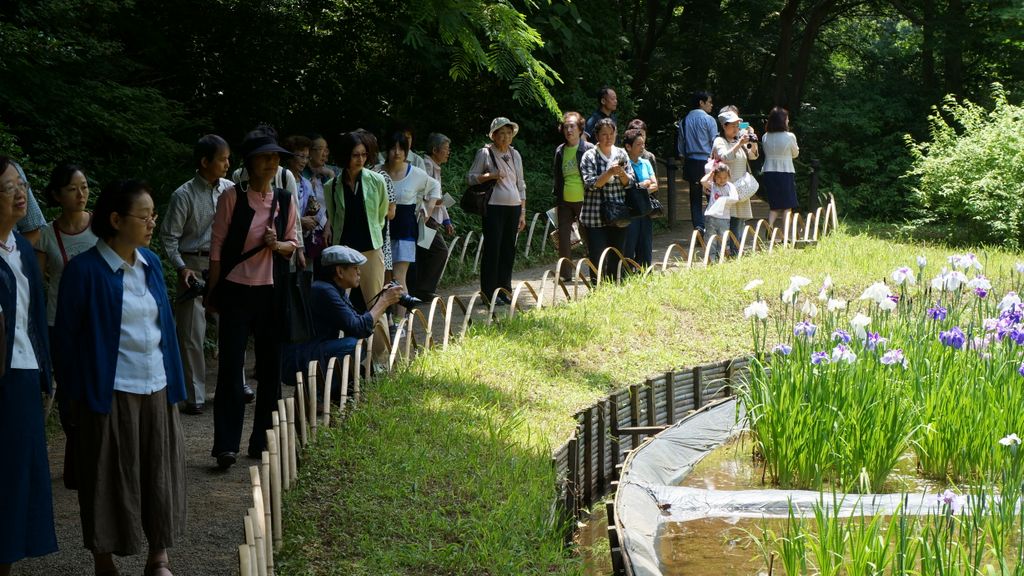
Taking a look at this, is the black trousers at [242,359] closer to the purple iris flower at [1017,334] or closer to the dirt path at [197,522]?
the dirt path at [197,522]

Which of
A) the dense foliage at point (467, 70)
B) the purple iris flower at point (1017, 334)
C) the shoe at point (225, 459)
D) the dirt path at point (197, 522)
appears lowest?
the dirt path at point (197, 522)

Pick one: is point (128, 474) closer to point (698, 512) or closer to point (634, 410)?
point (698, 512)

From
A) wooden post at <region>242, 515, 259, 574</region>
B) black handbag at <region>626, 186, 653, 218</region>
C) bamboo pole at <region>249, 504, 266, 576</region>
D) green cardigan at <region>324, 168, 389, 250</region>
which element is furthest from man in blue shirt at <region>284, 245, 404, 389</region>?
black handbag at <region>626, 186, 653, 218</region>

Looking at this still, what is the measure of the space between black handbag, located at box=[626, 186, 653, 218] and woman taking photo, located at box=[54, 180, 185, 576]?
19.6 feet

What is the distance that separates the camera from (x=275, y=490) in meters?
4.61

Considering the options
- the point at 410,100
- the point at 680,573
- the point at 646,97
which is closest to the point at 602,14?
the point at 410,100

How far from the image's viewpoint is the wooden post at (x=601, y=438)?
6680 mm

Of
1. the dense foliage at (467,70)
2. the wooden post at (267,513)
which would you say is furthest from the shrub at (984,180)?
the wooden post at (267,513)

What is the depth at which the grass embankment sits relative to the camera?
4.67 meters

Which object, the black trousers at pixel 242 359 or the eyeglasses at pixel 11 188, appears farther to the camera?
the black trousers at pixel 242 359

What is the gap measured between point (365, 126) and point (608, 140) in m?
6.22

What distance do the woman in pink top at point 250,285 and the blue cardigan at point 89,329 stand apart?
5.27ft

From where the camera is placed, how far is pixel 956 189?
555 inches

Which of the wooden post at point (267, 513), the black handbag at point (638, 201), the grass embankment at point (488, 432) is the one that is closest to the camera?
the wooden post at point (267, 513)
